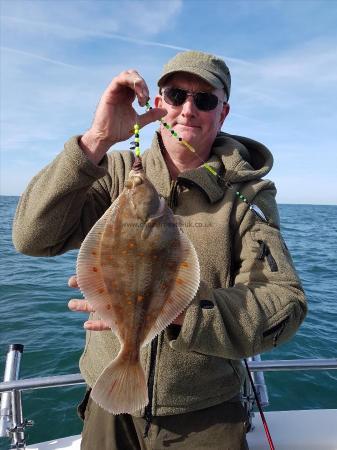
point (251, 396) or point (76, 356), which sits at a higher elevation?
point (251, 396)

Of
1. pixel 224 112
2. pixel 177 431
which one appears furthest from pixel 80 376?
pixel 224 112

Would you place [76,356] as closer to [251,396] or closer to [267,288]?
[251,396]

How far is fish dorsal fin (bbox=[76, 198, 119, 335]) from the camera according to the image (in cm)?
213

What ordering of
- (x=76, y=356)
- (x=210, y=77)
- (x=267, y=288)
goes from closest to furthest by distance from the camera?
(x=267, y=288)
(x=210, y=77)
(x=76, y=356)

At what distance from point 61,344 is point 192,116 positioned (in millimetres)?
5927

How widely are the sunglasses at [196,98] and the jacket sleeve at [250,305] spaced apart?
894 mm

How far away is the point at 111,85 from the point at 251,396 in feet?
8.80

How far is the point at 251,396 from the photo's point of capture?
337 cm

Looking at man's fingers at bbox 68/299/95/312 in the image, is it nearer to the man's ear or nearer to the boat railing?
the boat railing

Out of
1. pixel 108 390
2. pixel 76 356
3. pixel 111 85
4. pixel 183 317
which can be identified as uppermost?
pixel 111 85

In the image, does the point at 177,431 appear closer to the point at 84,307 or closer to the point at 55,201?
the point at 84,307

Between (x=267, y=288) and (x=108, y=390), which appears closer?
(x=108, y=390)

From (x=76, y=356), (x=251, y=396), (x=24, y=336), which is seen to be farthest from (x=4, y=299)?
(x=251, y=396)

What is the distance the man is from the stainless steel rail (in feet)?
0.88
